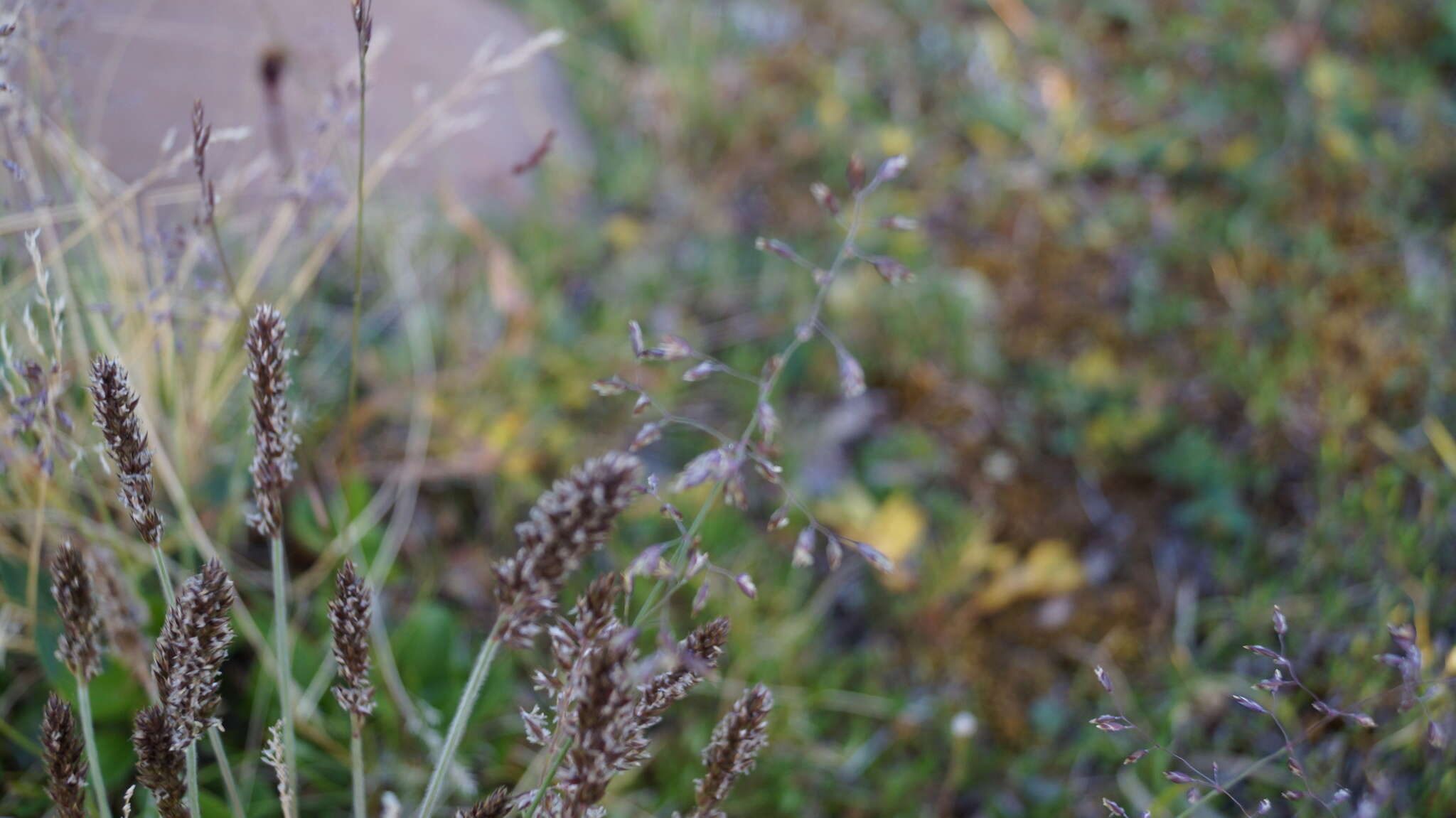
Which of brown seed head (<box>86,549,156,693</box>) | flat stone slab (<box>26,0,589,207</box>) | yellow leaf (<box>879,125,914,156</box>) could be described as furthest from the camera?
yellow leaf (<box>879,125,914,156</box>)

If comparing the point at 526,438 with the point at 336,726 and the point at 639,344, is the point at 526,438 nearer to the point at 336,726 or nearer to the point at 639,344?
the point at 336,726

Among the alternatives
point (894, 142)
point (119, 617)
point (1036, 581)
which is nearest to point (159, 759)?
point (119, 617)

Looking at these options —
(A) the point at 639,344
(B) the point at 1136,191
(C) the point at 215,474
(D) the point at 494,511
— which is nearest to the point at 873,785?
(D) the point at 494,511

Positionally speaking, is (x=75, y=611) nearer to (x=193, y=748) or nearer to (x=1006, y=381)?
(x=193, y=748)

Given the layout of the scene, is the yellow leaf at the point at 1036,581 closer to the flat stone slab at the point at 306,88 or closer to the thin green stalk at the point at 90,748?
the flat stone slab at the point at 306,88

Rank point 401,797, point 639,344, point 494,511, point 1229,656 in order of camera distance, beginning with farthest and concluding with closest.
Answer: point 494,511 → point 1229,656 → point 401,797 → point 639,344

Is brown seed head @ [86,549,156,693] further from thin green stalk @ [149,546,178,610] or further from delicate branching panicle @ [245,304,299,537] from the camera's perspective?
delicate branching panicle @ [245,304,299,537]

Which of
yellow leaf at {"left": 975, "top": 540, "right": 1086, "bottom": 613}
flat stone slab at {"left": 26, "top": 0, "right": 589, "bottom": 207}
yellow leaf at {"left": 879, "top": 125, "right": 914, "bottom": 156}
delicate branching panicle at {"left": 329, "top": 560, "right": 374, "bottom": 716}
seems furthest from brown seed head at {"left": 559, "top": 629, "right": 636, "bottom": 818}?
yellow leaf at {"left": 879, "top": 125, "right": 914, "bottom": 156}
